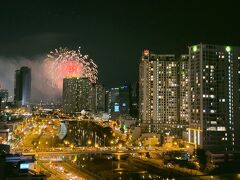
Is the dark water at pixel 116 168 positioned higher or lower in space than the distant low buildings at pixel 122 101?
lower

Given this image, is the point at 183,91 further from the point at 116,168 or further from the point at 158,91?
the point at 116,168

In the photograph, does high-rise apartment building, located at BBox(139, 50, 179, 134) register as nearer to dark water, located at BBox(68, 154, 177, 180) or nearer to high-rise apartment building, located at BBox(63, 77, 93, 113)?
dark water, located at BBox(68, 154, 177, 180)

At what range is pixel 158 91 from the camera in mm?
37594

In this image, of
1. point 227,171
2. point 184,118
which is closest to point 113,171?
point 227,171

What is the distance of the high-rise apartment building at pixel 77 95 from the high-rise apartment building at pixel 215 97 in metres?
46.8

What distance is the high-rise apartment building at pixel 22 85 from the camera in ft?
300

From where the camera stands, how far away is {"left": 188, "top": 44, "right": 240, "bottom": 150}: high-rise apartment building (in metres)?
27.2

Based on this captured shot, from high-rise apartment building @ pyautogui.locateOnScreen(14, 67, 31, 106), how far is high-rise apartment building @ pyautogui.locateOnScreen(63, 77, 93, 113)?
2020cm

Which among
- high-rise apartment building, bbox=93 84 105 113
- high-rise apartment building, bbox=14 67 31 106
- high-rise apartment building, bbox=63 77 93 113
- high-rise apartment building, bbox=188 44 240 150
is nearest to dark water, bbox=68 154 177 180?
high-rise apartment building, bbox=188 44 240 150

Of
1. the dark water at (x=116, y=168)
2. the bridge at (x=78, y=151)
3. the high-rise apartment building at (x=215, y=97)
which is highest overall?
the high-rise apartment building at (x=215, y=97)

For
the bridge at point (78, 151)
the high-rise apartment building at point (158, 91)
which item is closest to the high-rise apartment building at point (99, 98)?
the high-rise apartment building at point (158, 91)

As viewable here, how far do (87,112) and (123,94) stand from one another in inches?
412

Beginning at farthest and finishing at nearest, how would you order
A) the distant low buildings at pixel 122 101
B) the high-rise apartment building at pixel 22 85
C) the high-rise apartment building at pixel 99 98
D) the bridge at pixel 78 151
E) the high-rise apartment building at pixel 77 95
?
1. the high-rise apartment building at pixel 22 85
2. the high-rise apartment building at pixel 99 98
3. the high-rise apartment building at pixel 77 95
4. the distant low buildings at pixel 122 101
5. the bridge at pixel 78 151

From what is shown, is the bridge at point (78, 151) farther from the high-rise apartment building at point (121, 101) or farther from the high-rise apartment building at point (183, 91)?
the high-rise apartment building at point (121, 101)
